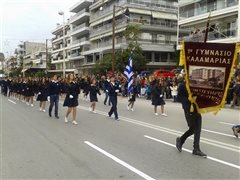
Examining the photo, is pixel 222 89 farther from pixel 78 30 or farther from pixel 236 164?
pixel 78 30

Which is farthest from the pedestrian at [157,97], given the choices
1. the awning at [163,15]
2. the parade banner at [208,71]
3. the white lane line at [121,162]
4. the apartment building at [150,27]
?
the awning at [163,15]

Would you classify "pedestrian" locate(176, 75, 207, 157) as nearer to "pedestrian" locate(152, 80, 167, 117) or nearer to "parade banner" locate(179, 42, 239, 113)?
"parade banner" locate(179, 42, 239, 113)

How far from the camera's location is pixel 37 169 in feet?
20.6

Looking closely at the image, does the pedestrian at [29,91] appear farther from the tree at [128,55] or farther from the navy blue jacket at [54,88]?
the tree at [128,55]

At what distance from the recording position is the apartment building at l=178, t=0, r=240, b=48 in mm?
33188

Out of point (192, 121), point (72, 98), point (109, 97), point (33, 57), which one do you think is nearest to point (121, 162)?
point (192, 121)

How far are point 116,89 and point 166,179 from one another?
822 centimetres

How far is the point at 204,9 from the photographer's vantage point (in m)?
37.7

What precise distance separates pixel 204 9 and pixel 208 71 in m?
32.7

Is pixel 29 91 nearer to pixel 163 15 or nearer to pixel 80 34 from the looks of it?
pixel 163 15

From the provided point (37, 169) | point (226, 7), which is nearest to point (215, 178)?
point (37, 169)

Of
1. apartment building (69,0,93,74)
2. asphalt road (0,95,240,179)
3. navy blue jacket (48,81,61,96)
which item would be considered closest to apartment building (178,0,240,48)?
navy blue jacket (48,81,61,96)

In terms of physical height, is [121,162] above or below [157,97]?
below

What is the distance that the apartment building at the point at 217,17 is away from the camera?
33188 mm
